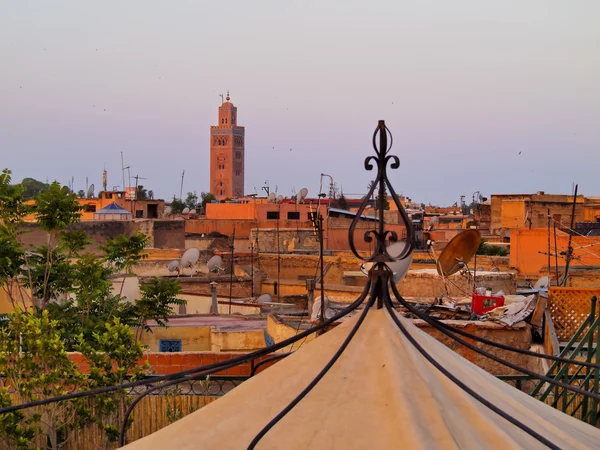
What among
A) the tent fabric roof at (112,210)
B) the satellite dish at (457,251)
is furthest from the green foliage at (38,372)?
the tent fabric roof at (112,210)

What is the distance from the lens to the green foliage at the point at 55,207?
9.35 metres

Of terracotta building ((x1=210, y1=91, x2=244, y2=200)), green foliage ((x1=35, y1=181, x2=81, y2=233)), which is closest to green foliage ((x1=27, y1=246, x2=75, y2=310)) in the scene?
green foliage ((x1=35, y1=181, x2=81, y2=233))

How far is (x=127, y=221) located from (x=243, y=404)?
26737mm

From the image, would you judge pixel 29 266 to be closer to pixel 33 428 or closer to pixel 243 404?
pixel 33 428

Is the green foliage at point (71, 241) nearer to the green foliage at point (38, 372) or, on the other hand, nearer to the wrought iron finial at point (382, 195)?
the green foliage at point (38, 372)

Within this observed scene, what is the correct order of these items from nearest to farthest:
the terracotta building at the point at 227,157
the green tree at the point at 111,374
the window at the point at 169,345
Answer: the green tree at the point at 111,374
the window at the point at 169,345
the terracotta building at the point at 227,157

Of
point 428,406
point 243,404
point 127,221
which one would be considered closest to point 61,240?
point 243,404

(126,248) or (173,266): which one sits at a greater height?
(126,248)

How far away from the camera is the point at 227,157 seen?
119938 mm

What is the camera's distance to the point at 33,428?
6.68m

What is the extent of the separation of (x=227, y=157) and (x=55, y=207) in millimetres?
111274

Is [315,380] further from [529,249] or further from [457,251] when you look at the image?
[529,249]

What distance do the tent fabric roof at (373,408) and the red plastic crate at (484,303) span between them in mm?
6444

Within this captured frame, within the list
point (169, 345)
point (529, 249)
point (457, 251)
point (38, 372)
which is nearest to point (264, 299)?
point (169, 345)
